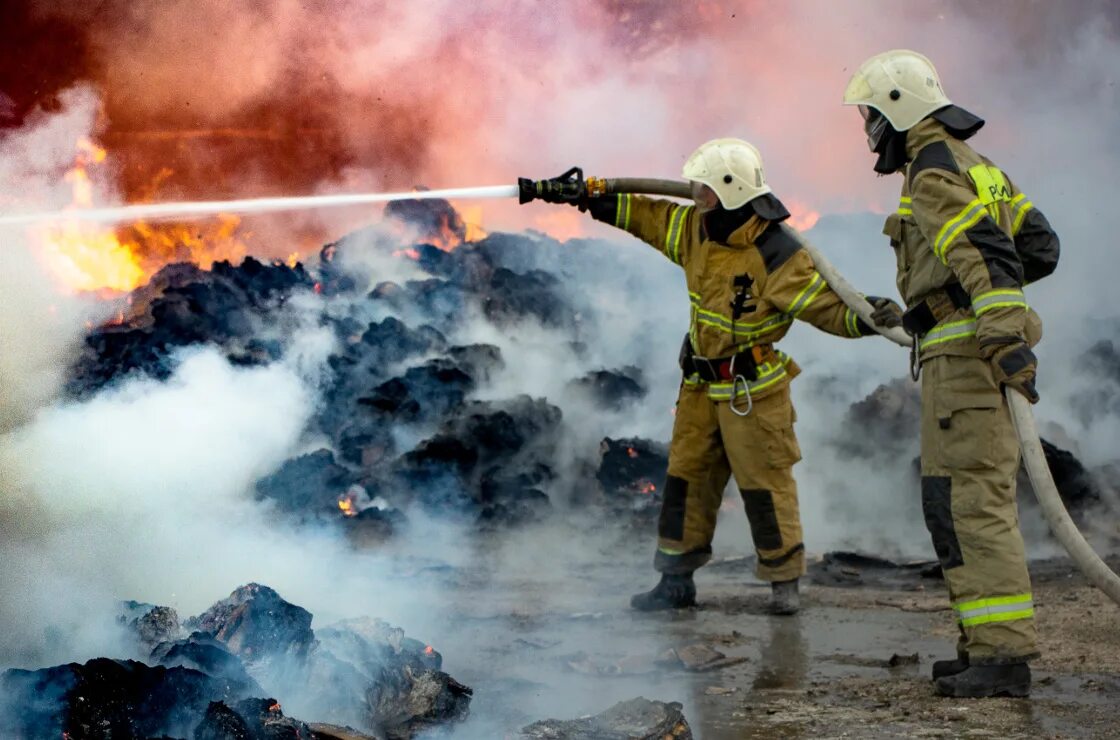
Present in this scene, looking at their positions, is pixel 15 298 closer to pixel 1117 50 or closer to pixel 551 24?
pixel 551 24

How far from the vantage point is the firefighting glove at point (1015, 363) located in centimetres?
386

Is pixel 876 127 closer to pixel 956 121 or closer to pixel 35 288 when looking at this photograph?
pixel 956 121

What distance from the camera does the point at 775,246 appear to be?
5.45 meters

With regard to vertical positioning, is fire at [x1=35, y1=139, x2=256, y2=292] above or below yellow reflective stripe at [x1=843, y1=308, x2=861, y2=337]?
above

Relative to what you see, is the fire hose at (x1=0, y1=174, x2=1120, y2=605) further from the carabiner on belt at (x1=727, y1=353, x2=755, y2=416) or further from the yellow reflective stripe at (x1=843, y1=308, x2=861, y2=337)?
the carabiner on belt at (x1=727, y1=353, x2=755, y2=416)

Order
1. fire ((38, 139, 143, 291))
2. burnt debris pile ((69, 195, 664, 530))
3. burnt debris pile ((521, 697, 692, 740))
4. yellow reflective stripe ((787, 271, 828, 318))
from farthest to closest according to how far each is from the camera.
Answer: fire ((38, 139, 143, 291))
burnt debris pile ((69, 195, 664, 530))
yellow reflective stripe ((787, 271, 828, 318))
burnt debris pile ((521, 697, 692, 740))

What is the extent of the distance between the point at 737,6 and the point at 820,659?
24.3 feet

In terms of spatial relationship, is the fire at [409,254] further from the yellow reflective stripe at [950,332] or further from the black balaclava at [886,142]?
the yellow reflective stripe at [950,332]

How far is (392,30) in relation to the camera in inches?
414

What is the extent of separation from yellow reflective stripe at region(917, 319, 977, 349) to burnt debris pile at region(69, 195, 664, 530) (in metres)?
4.14

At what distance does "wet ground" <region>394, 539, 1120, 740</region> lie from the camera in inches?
153

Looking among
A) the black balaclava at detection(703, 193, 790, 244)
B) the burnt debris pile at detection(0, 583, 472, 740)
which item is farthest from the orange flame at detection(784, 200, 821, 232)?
the burnt debris pile at detection(0, 583, 472, 740)

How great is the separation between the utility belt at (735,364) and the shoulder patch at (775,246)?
15.8 inches

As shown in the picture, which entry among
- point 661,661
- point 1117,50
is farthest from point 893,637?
point 1117,50
